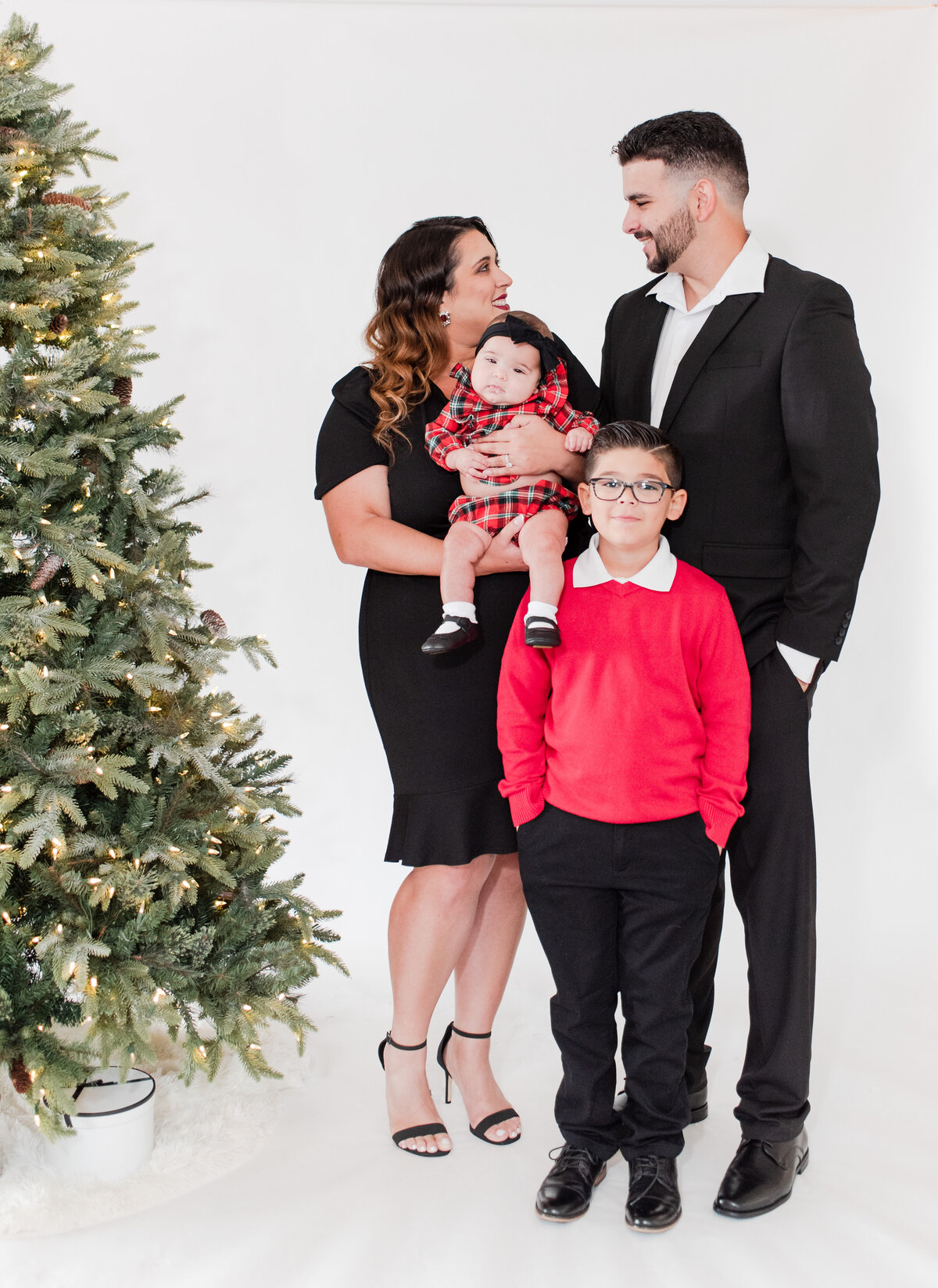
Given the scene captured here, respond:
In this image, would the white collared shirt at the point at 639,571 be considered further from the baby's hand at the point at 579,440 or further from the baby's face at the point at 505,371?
the baby's face at the point at 505,371

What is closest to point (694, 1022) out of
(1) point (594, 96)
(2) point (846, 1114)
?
(2) point (846, 1114)

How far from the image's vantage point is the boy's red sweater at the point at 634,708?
2.12 m

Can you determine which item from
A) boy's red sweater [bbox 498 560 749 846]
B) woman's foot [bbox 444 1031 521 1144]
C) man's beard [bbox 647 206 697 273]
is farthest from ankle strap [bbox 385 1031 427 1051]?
man's beard [bbox 647 206 697 273]

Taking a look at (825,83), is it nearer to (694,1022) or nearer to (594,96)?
(594,96)

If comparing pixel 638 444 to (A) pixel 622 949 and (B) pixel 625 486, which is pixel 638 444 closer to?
(B) pixel 625 486

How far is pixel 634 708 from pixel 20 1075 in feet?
4.37

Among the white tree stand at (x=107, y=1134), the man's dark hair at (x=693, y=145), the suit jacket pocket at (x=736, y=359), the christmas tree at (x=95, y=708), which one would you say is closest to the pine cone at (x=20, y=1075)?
the christmas tree at (x=95, y=708)

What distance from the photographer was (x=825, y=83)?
340cm

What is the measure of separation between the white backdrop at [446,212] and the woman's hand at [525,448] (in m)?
1.31

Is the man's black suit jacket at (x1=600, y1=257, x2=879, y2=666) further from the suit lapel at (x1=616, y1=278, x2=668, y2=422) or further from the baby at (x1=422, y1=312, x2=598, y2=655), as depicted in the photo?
the baby at (x1=422, y1=312, x2=598, y2=655)

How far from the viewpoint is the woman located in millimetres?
2369

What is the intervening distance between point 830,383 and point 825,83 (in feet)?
5.78

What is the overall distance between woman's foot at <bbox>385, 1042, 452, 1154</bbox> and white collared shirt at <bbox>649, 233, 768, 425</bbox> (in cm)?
145

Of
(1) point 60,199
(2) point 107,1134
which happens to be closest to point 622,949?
(2) point 107,1134
